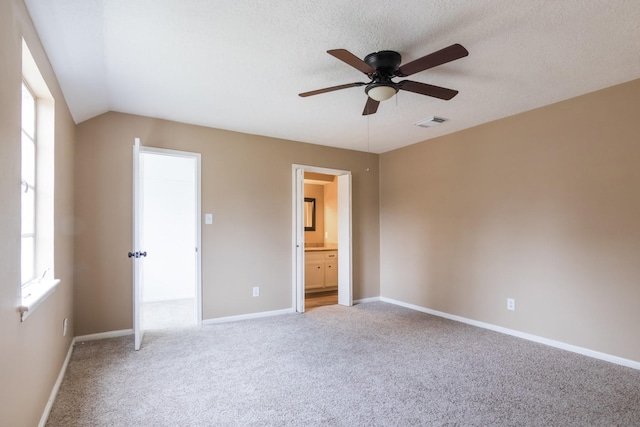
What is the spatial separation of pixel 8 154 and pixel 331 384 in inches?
92.0

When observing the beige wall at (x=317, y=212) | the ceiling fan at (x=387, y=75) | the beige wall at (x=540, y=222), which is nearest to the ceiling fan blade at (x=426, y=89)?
the ceiling fan at (x=387, y=75)

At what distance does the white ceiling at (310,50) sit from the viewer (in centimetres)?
188

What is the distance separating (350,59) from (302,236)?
298 cm

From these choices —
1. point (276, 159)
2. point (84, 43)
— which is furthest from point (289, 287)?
point (84, 43)

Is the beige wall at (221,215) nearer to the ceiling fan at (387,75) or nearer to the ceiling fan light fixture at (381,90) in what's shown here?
the ceiling fan at (387,75)

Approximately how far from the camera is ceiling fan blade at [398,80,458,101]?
7.50ft

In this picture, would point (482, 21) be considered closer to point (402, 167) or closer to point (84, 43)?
point (84, 43)

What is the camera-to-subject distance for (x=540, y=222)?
340 cm

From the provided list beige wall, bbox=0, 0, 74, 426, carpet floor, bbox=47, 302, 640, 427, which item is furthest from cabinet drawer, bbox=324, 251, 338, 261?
beige wall, bbox=0, 0, 74, 426

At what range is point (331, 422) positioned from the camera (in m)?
2.02

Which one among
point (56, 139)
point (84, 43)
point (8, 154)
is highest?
point (84, 43)

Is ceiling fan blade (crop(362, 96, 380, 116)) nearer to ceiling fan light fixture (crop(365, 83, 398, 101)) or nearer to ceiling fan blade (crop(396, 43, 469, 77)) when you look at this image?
ceiling fan light fixture (crop(365, 83, 398, 101))

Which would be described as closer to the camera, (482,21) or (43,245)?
(482,21)

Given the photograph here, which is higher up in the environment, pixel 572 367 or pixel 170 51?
pixel 170 51
